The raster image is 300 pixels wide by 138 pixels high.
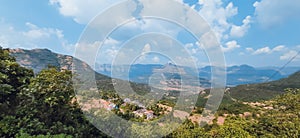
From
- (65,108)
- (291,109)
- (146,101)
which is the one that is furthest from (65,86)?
(291,109)

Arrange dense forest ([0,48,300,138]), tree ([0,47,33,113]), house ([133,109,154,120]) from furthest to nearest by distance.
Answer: house ([133,109,154,120])
tree ([0,47,33,113])
dense forest ([0,48,300,138])

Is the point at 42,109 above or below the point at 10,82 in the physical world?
below

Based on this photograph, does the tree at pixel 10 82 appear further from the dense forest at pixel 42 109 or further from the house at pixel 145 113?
the house at pixel 145 113

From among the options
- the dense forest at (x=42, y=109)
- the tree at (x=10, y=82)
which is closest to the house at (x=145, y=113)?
the dense forest at (x=42, y=109)

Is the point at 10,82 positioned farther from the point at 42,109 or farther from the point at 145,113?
the point at 145,113

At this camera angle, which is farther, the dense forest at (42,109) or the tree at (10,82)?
the tree at (10,82)

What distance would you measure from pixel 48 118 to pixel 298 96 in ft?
41.2

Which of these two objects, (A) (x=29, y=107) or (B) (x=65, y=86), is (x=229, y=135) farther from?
(A) (x=29, y=107)

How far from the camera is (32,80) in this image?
7379 millimetres

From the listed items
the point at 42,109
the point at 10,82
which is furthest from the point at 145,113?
the point at 10,82

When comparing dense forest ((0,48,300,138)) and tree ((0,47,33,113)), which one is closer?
dense forest ((0,48,300,138))

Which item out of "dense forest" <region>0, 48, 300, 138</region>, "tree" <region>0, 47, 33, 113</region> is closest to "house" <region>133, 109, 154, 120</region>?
"dense forest" <region>0, 48, 300, 138</region>

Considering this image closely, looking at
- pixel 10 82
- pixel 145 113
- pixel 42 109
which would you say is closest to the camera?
pixel 42 109

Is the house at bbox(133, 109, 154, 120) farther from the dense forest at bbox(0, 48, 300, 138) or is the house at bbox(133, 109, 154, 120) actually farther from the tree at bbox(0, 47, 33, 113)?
the tree at bbox(0, 47, 33, 113)
